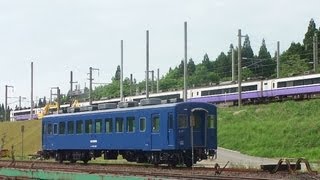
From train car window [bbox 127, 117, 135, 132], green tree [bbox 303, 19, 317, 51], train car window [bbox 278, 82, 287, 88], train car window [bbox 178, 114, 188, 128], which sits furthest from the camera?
green tree [bbox 303, 19, 317, 51]

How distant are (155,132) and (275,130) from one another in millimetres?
16732

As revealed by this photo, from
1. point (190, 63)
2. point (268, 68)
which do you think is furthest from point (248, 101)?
point (190, 63)

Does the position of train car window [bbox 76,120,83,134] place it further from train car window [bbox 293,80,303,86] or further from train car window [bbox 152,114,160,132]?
train car window [bbox 293,80,303,86]

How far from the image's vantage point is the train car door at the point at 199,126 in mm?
25797

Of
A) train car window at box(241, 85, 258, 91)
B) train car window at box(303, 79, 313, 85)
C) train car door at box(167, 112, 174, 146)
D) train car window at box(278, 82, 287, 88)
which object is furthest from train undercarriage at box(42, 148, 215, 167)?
train car window at box(241, 85, 258, 91)

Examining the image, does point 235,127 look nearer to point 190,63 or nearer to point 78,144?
point 78,144

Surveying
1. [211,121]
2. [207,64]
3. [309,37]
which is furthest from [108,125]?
[207,64]

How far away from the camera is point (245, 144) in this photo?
130 ft

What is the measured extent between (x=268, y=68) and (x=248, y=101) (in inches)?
2159

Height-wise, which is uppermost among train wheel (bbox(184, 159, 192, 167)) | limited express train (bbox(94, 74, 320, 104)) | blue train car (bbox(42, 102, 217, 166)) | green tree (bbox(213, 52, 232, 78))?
green tree (bbox(213, 52, 232, 78))

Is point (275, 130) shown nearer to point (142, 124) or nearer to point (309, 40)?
point (142, 124)

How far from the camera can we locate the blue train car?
25.1m

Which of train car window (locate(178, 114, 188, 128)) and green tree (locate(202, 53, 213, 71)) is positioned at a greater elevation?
green tree (locate(202, 53, 213, 71))

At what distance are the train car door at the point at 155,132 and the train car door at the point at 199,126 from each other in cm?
149
